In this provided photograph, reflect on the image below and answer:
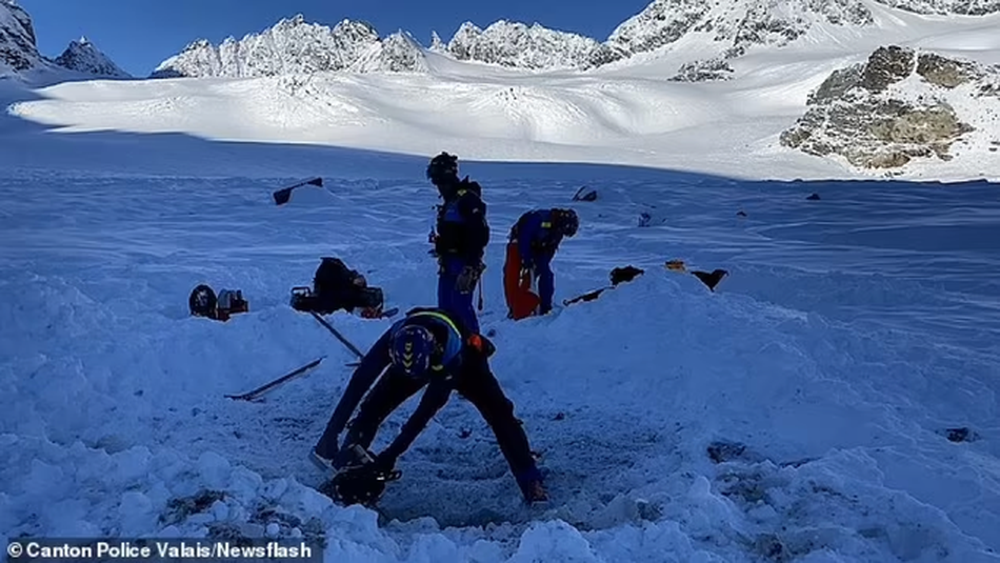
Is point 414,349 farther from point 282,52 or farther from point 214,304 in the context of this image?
point 282,52

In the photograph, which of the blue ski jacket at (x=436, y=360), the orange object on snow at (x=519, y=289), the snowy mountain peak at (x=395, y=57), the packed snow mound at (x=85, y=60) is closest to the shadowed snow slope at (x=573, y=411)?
the blue ski jacket at (x=436, y=360)

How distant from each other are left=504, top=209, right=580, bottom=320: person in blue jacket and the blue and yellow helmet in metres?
4.08

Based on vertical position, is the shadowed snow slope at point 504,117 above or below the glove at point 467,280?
above

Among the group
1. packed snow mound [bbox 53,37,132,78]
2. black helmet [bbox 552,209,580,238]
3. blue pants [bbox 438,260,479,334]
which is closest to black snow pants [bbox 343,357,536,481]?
blue pants [bbox 438,260,479,334]

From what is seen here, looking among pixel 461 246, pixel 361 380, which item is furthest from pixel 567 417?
pixel 361 380

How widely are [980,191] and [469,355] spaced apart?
1997 cm

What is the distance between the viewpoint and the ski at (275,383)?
5477 mm

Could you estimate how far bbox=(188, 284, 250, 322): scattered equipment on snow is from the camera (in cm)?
762

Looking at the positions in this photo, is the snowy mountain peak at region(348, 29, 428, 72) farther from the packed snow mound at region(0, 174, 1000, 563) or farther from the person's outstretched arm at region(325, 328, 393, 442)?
the person's outstretched arm at region(325, 328, 393, 442)

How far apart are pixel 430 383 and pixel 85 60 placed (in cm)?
10901

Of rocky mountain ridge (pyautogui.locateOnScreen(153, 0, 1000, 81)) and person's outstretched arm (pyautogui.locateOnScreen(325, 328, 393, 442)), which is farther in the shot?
rocky mountain ridge (pyautogui.locateOnScreen(153, 0, 1000, 81))

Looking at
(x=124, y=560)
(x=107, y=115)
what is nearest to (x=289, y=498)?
(x=124, y=560)

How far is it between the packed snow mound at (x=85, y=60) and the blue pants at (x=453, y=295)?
101925 mm

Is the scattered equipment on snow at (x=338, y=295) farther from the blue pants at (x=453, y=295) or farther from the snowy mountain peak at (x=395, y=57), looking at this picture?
the snowy mountain peak at (x=395, y=57)
